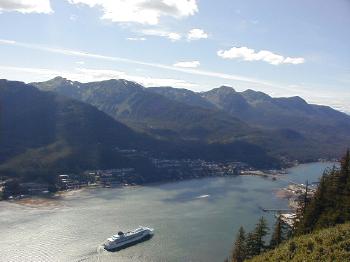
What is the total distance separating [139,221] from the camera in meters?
66.2

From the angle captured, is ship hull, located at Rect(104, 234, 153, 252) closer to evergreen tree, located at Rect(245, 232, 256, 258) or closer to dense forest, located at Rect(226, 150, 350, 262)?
dense forest, located at Rect(226, 150, 350, 262)

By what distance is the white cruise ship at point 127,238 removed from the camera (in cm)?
5446

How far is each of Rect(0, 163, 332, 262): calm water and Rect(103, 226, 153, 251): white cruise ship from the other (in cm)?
92

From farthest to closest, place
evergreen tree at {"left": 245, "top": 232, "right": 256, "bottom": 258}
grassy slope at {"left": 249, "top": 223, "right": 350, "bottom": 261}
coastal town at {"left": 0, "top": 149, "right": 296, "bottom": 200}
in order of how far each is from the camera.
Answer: coastal town at {"left": 0, "top": 149, "right": 296, "bottom": 200} → evergreen tree at {"left": 245, "top": 232, "right": 256, "bottom": 258} → grassy slope at {"left": 249, "top": 223, "right": 350, "bottom": 261}

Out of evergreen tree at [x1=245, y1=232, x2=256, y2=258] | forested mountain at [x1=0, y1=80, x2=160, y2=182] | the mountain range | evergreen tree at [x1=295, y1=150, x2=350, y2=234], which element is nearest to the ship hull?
evergreen tree at [x1=245, y1=232, x2=256, y2=258]

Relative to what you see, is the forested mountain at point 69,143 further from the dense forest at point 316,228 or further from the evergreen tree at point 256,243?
the dense forest at point 316,228

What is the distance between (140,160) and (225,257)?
68.7 meters

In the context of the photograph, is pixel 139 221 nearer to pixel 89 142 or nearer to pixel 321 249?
pixel 321 249

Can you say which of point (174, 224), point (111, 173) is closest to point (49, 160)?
point (111, 173)

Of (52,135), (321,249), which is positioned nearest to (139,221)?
(321,249)

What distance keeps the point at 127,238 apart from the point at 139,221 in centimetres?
938

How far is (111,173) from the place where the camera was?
106062 mm

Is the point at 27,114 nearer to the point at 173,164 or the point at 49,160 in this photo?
the point at 49,160

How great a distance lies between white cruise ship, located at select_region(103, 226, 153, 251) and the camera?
54459mm
